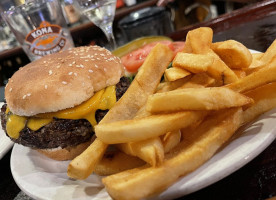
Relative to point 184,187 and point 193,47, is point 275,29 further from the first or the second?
point 184,187

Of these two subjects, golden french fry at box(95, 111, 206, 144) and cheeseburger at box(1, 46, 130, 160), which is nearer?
golden french fry at box(95, 111, 206, 144)

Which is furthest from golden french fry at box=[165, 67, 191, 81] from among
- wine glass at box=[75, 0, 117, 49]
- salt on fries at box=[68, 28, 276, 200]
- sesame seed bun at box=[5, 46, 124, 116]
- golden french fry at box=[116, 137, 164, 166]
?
wine glass at box=[75, 0, 117, 49]

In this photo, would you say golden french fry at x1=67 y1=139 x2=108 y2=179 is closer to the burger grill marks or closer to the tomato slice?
the burger grill marks

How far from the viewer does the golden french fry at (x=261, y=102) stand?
1.21 meters

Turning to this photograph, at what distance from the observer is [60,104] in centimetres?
157

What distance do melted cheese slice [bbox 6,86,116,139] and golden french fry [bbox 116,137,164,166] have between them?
1.50ft

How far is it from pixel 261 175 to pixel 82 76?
99 cm

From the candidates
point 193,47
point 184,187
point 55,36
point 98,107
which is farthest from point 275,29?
point 55,36

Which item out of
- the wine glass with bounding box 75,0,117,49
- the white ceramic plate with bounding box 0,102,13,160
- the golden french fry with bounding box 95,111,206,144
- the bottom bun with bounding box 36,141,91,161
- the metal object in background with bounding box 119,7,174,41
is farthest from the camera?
the metal object in background with bounding box 119,7,174,41

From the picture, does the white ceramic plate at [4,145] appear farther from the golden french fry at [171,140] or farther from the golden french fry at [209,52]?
the golden french fry at [209,52]

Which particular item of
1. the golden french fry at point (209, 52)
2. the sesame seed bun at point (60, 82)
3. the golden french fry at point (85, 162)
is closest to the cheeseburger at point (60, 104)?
the sesame seed bun at point (60, 82)

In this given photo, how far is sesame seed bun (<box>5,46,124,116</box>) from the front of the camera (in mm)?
1576

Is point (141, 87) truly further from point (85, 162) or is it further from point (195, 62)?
point (85, 162)

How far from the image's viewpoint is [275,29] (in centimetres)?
234
